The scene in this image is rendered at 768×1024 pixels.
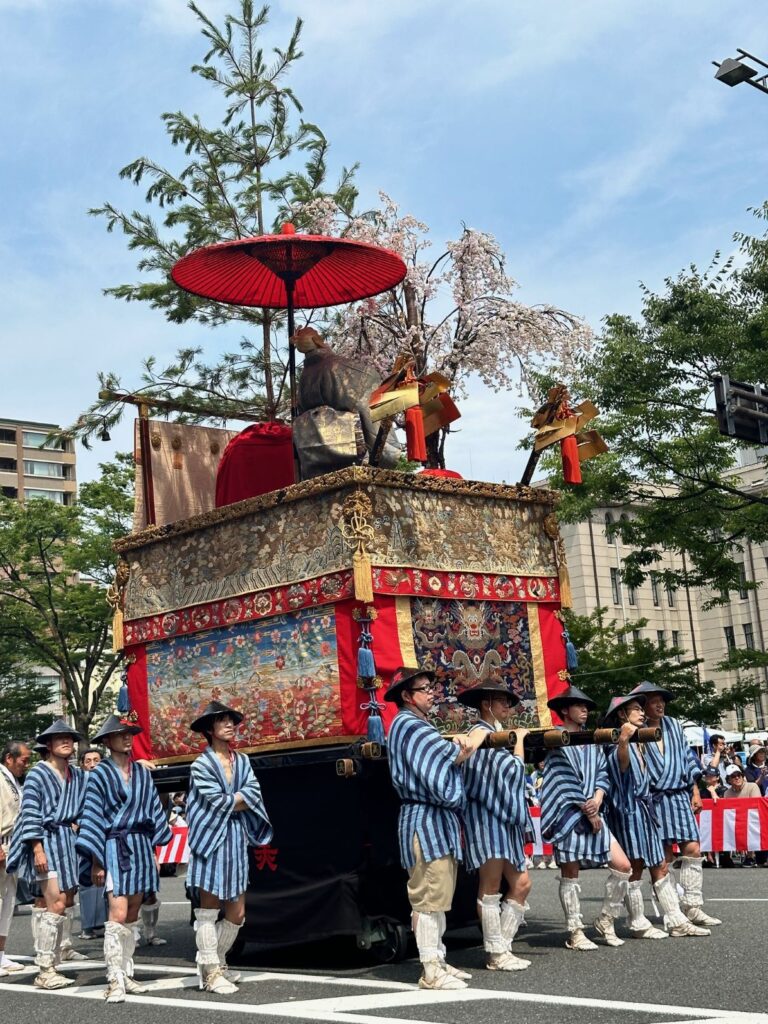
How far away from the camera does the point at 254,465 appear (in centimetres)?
997

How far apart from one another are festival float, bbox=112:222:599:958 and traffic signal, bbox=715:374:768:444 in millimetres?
6870

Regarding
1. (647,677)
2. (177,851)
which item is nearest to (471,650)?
(177,851)

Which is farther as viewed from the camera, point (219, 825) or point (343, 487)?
point (343, 487)

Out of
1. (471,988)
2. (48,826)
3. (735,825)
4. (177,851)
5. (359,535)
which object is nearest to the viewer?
(471,988)

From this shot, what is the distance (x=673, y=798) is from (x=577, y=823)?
40.8 inches

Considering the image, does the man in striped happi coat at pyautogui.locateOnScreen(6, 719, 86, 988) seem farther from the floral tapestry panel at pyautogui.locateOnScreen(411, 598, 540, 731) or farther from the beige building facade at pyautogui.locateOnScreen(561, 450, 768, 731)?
the beige building facade at pyautogui.locateOnScreen(561, 450, 768, 731)

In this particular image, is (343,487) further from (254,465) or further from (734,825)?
(734,825)

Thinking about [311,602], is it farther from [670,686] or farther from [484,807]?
[670,686]

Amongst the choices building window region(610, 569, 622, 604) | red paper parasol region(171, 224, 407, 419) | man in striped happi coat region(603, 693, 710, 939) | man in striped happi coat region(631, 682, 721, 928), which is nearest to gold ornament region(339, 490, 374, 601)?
red paper parasol region(171, 224, 407, 419)

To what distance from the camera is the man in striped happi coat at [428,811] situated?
7117 millimetres

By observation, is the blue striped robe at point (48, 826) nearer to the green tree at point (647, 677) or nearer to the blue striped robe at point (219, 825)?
the blue striped robe at point (219, 825)

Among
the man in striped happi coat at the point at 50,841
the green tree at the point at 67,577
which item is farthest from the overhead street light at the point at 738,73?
the green tree at the point at 67,577

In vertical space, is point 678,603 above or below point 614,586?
below

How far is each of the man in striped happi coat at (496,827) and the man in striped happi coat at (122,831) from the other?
203 cm
